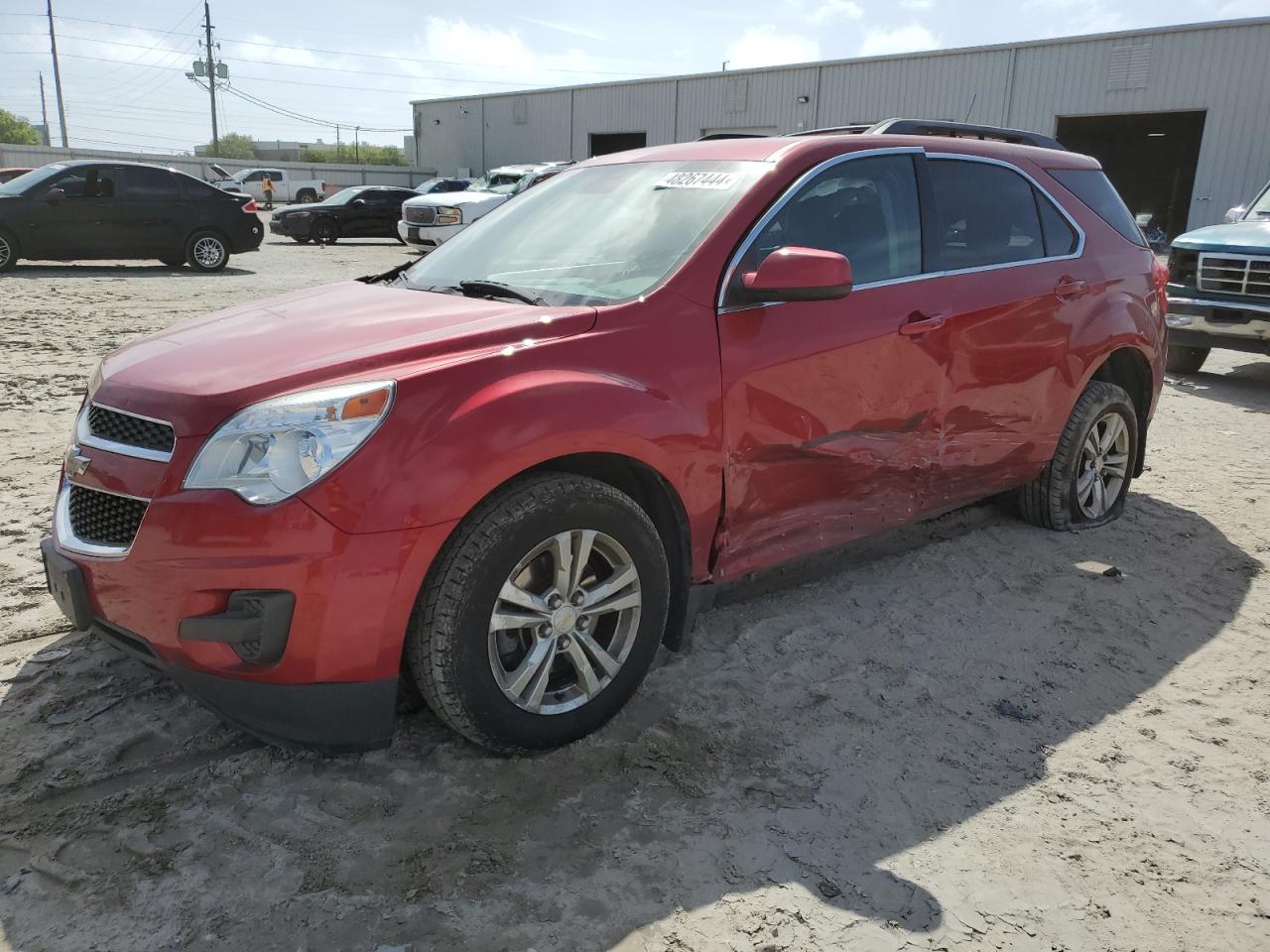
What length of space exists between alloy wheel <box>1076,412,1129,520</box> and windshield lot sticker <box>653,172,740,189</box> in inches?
95.5

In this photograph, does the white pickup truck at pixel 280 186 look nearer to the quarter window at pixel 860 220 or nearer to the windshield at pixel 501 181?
the windshield at pixel 501 181

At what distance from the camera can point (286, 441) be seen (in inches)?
94.6

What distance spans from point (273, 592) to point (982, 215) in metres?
3.23

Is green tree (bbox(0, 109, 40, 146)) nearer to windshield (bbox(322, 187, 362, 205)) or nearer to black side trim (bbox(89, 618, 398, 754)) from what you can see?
windshield (bbox(322, 187, 362, 205))

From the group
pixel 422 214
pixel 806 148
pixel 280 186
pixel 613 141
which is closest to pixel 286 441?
pixel 806 148

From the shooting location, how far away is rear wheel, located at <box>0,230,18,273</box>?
1396 cm

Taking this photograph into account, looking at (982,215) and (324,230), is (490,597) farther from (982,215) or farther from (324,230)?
(324,230)

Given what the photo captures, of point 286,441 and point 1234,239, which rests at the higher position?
point 1234,239

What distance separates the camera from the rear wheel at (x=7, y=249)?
14.0 metres

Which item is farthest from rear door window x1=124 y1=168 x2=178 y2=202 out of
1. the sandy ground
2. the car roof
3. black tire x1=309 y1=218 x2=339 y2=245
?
the car roof

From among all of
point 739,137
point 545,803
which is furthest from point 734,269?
point 545,803

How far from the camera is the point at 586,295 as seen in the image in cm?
310

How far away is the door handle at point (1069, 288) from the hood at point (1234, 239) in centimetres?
546

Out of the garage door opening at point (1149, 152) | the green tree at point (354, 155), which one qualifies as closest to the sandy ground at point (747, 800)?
the garage door opening at point (1149, 152)
